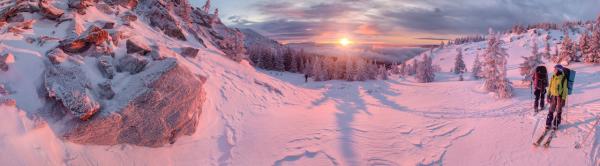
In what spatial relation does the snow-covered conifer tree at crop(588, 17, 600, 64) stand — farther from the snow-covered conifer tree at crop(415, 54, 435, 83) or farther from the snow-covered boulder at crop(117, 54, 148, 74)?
the snow-covered boulder at crop(117, 54, 148, 74)

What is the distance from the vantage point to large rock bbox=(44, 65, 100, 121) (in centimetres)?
1045

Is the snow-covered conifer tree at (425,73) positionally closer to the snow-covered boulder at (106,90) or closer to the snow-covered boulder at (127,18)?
the snow-covered boulder at (127,18)

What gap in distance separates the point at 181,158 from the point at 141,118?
196cm

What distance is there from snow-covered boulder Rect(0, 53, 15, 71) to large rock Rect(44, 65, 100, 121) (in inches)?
43.3

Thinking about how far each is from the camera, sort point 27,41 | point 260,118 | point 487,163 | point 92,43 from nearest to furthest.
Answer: point 487,163, point 27,41, point 92,43, point 260,118

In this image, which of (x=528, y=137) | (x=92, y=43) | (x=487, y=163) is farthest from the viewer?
(x=92, y=43)

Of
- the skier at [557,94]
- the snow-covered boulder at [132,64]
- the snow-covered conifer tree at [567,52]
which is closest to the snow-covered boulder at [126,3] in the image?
the snow-covered boulder at [132,64]

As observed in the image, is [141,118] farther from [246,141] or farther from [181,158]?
[246,141]

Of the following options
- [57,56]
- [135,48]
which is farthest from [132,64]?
[57,56]

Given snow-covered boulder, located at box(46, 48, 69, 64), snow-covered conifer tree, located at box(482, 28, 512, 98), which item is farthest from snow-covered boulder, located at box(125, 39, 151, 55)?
snow-covered conifer tree, located at box(482, 28, 512, 98)

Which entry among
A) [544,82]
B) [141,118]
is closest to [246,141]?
[141,118]

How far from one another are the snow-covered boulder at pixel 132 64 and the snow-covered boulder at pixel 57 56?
1959mm

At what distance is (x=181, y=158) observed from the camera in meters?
11.6

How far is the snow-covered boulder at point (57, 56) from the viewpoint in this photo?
12234 millimetres
